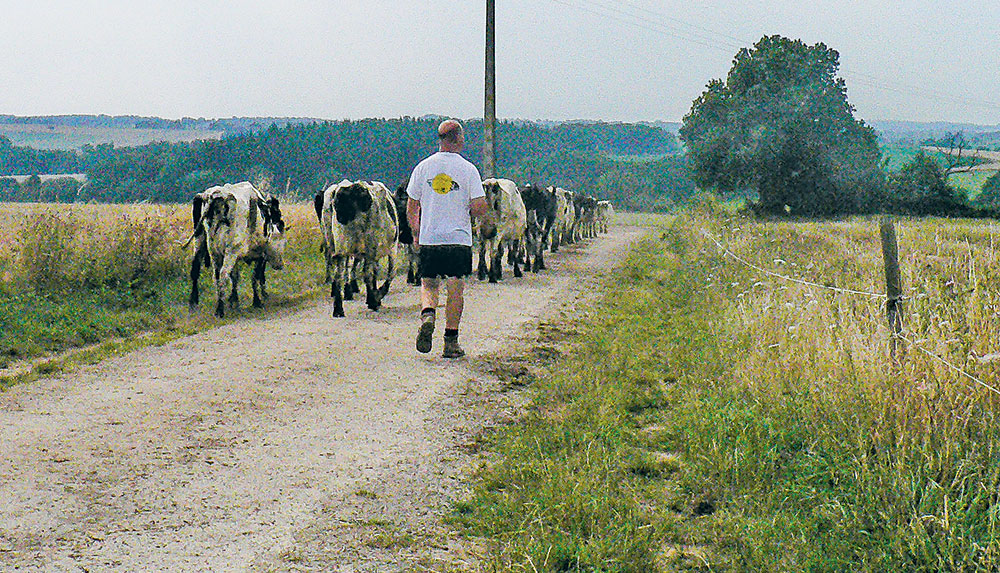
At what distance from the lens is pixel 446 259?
8289mm

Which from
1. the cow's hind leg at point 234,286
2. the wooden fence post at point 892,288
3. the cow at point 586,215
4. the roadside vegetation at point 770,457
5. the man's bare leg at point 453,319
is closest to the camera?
the roadside vegetation at point 770,457

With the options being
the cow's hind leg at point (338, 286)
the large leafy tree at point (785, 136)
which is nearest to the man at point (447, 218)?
the cow's hind leg at point (338, 286)

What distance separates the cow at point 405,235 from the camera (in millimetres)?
13499

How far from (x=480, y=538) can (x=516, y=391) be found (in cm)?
300

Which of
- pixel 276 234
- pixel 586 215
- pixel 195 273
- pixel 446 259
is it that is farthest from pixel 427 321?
pixel 586 215

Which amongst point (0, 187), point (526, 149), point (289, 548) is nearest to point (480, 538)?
point (289, 548)

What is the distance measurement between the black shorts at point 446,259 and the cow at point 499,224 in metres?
6.41

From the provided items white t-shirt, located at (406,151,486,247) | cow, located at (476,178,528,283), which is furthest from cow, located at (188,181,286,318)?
cow, located at (476,178,528,283)

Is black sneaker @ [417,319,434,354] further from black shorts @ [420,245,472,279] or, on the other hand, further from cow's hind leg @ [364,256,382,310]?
cow's hind leg @ [364,256,382,310]

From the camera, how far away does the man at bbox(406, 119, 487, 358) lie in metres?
8.26

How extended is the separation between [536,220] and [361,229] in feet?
24.8

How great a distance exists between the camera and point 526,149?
89250mm

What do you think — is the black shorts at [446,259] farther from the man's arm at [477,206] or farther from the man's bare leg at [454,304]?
the man's arm at [477,206]

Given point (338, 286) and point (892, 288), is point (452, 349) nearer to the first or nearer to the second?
point (338, 286)
